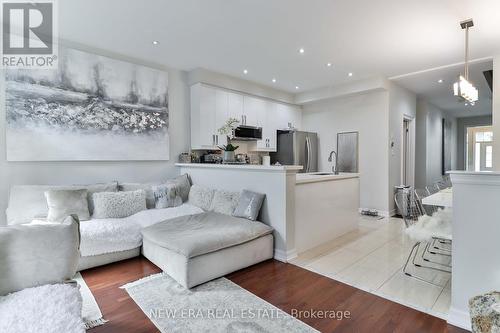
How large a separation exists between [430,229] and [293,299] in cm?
161

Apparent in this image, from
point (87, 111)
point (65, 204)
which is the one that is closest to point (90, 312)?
point (65, 204)

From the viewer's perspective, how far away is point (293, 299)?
2266 mm

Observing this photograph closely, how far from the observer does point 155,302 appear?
2.22 m

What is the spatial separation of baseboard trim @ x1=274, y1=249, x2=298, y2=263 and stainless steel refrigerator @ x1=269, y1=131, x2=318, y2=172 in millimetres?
3201

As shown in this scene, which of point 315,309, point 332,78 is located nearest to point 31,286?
point 315,309

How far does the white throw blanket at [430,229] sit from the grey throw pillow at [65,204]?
12.3 feet

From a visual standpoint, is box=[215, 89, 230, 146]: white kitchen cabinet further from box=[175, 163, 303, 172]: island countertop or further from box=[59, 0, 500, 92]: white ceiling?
box=[175, 163, 303, 172]: island countertop

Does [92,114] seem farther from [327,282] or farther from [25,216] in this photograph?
[327,282]

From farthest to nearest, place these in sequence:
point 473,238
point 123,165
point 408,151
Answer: point 408,151 → point 123,165 → point 473,238

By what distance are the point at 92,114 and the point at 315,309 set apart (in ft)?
12.7

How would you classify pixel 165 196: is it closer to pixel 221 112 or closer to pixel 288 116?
pixel 221 112

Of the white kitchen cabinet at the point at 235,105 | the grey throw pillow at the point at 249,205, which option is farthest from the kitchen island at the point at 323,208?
the white kitchen cabinet at the point at 235,105

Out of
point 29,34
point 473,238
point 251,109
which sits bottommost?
point 473,238

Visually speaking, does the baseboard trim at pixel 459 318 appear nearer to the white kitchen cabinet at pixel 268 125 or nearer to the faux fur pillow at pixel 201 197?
the faux fur pillow at pixel 201 197
